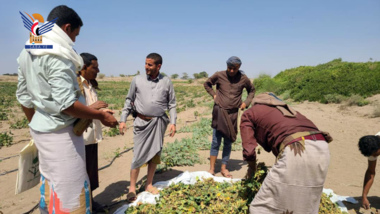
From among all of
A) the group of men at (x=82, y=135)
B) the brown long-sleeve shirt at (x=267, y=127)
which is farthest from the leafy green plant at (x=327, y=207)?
the brown long-sleeve shirt at (x=267, y=127)

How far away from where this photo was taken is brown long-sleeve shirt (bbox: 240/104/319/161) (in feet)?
6.96

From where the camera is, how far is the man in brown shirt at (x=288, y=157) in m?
2.02

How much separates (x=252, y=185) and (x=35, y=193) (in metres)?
3.41

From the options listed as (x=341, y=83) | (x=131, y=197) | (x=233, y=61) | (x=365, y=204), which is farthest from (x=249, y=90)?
(x=341, y=83)

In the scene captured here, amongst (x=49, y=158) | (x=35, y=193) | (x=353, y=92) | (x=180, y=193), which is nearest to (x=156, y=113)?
(x=180, y=193)

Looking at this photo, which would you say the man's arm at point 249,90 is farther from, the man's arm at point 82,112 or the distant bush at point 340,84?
the distant bush at point 340,84

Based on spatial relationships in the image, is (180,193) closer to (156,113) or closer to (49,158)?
(156,113)

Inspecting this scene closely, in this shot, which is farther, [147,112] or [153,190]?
[153,190]

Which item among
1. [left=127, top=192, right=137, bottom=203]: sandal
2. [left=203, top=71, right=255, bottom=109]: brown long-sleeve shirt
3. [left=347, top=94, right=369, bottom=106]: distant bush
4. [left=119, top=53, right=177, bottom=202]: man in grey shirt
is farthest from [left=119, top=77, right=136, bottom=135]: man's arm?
[left=347, top=94, right=369, bottom=106]: distant bush

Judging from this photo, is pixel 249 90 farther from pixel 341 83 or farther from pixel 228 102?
pixel 341 83

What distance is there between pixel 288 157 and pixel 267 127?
32 centimetres

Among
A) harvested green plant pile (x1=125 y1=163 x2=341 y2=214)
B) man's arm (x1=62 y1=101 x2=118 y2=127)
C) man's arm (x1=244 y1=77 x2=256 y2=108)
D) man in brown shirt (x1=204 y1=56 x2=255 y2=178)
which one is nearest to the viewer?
Result: man's arm (x1=62 y1=101 x2=118 y2=127)

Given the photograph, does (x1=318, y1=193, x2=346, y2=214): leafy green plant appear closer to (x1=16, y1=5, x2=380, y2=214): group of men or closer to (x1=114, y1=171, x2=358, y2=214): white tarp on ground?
(x1=114, y1=171, x2=358, y2=214): white tarp on ground

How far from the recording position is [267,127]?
220cm
